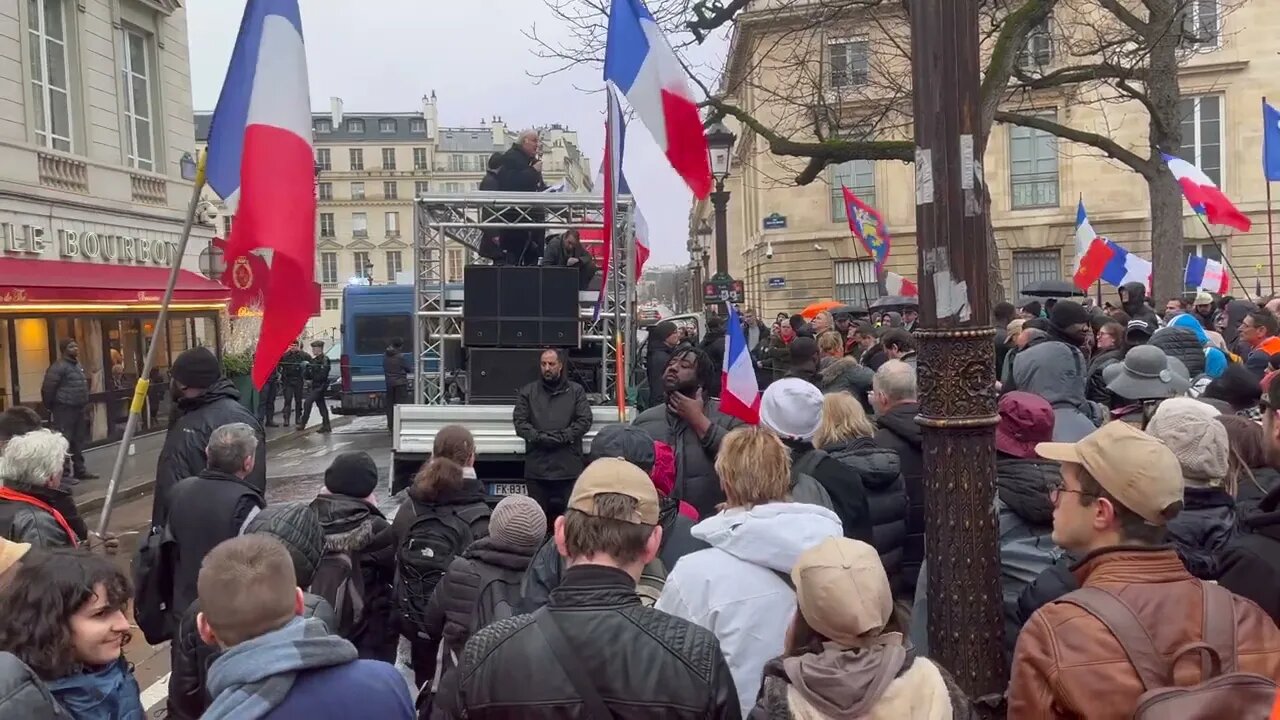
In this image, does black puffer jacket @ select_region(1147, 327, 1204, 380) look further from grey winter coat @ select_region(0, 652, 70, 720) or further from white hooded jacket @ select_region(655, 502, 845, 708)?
grey winter coat @ select_region(0, 652, 70, 720)

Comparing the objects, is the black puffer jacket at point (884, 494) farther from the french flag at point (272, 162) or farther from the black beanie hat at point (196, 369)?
the black beanie hat at point (196, 369)

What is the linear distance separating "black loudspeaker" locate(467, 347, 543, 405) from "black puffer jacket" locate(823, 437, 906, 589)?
533 cm

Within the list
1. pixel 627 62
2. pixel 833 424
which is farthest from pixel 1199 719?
pixel 627 62

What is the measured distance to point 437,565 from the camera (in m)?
4.39

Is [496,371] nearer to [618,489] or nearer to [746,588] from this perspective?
[746,588]

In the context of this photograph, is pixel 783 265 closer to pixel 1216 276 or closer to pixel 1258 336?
pixel 1216 276

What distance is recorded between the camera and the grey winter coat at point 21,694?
2230 mm

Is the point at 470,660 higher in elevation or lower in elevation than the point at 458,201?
lower

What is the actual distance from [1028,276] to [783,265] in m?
8.67

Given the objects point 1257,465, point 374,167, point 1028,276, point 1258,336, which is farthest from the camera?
point 374,167

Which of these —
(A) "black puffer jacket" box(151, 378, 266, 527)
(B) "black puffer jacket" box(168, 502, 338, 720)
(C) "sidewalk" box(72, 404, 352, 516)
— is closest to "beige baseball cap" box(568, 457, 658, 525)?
(B) "black puffer jacket" box(168, 502, 338, 720)

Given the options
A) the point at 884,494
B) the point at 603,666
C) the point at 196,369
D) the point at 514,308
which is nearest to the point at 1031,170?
the point at 514,308

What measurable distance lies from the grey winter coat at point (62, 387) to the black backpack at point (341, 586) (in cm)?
1093

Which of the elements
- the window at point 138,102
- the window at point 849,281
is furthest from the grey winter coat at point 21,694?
the window at point 849,281
